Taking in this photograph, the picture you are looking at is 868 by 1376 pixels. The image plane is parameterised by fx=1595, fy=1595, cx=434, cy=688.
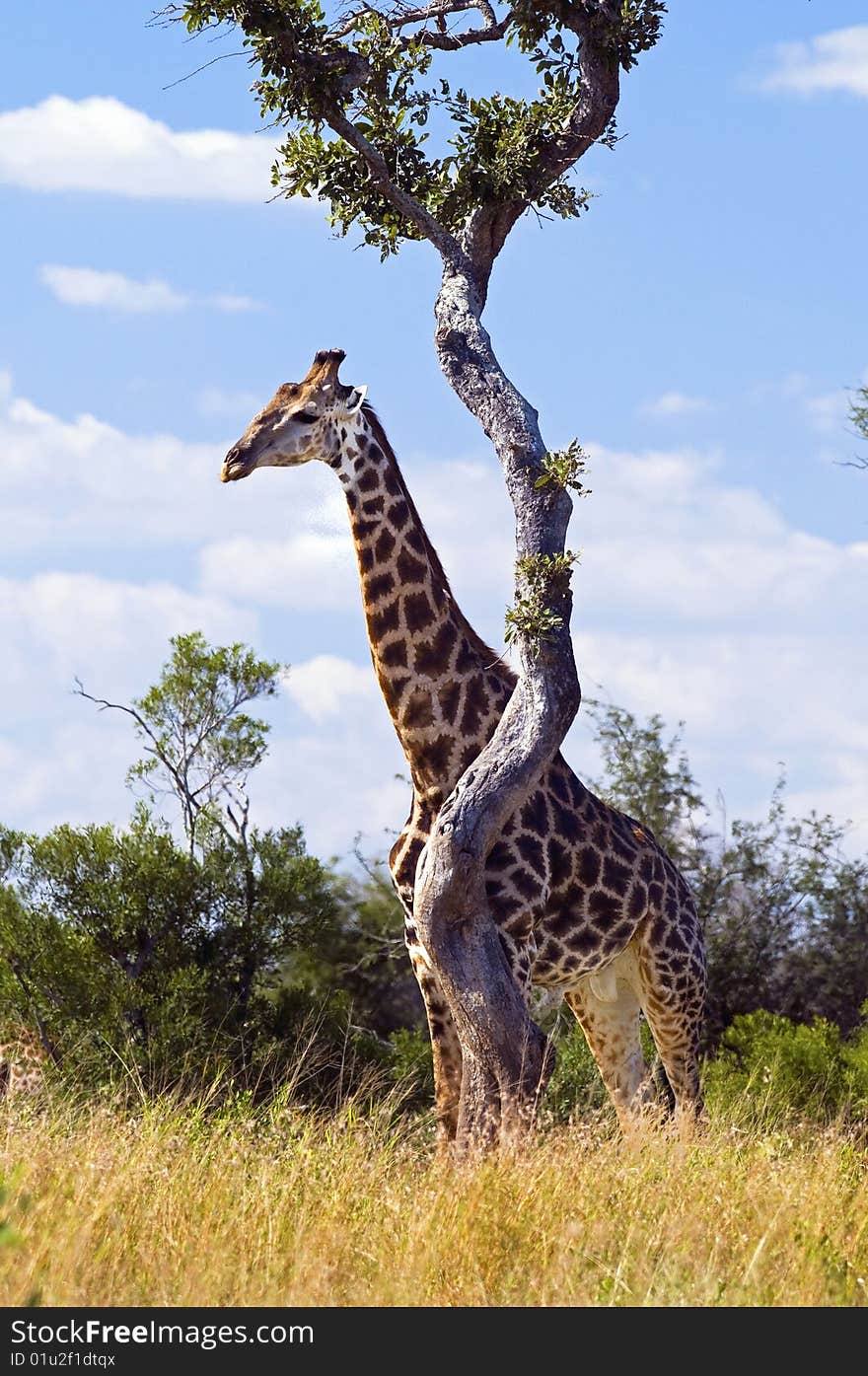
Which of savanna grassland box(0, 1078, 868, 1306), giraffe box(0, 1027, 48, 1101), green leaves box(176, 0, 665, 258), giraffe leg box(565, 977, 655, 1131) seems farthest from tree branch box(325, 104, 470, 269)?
giraffe box(0, 1027, 48, 1101)

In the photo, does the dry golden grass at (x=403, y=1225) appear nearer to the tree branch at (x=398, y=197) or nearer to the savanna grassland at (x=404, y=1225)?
the savanna grassland at (x=404, y=1225)

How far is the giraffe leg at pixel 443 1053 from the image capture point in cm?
827

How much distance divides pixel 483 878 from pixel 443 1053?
1.11m

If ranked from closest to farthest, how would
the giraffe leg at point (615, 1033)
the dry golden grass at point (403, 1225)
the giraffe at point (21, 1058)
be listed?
the dry golden grass at point (403, 1225) < the giraffe leg at point (615, 1033) < the giraffe at point (21, 1058)

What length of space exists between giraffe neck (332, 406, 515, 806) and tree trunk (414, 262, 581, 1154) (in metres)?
0.63

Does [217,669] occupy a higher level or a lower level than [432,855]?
higher

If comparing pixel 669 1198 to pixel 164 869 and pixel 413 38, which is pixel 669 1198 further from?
pixel 164 869

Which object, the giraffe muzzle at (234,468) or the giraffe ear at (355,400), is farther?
the giraffe ear at (355,400)

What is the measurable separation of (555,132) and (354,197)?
135 centimetres

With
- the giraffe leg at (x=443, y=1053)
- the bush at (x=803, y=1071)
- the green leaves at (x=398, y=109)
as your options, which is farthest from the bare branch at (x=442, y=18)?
the bush at (x=803, y=1071)

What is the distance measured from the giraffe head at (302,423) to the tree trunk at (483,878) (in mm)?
1079

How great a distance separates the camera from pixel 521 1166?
671 centimetres

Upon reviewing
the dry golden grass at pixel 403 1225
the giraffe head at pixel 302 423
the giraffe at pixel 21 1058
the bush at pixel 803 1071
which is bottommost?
the giraffe at pixel 21 1058
